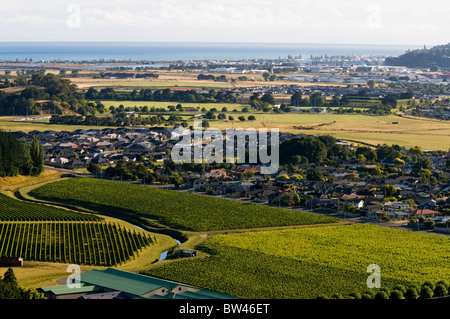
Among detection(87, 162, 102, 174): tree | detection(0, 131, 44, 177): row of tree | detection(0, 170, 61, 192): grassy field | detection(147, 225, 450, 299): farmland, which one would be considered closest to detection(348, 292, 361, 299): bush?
detection(147, 225, 450, 299): farmland

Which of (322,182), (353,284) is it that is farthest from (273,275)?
(322,182)

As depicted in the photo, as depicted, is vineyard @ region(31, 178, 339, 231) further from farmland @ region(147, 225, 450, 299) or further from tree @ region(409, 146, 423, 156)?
tree @ region(409, 146, 423, 156)

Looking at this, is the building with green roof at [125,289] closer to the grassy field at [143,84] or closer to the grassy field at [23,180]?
the grassy field at [23,180]

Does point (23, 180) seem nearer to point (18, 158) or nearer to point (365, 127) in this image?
point (18, 158)

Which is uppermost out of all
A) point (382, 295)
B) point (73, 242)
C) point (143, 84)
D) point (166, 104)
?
point (143, 84)

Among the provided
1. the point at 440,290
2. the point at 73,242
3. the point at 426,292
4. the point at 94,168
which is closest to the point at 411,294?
the point at 426,292
